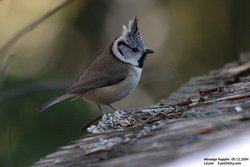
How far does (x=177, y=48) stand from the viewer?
1412 centimetres

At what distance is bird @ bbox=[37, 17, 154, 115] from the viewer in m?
5.68

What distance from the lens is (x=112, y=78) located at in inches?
229

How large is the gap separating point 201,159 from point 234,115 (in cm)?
64

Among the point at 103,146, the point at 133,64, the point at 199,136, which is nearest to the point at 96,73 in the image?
the point at 133,64

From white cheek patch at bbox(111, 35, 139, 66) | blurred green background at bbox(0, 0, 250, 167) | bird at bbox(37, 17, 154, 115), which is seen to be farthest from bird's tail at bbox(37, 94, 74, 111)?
blurred green background at bbox(0, 0, 250, 167)

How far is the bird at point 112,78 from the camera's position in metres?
5.68

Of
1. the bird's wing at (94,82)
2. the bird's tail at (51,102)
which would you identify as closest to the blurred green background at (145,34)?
the bird's wing at (94,82)

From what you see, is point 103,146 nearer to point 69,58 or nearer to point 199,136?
point 199,136

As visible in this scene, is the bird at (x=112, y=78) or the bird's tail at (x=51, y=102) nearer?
the bird's tail at (x=51, y=102)

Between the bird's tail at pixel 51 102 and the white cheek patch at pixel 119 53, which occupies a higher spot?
the white cheek patch at pixel 119 53

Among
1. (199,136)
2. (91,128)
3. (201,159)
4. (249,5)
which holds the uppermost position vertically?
(249,5)

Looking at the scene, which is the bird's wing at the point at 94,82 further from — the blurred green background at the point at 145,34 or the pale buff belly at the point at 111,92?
the blurred green background at the point at 145,34

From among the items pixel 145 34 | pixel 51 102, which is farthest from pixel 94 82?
pixel 145 34

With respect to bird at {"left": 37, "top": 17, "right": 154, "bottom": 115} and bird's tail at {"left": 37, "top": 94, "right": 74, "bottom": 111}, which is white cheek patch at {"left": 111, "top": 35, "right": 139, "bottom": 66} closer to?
bird at {"left": 37, "top": 17, "right": 154, "bottom": 115}
